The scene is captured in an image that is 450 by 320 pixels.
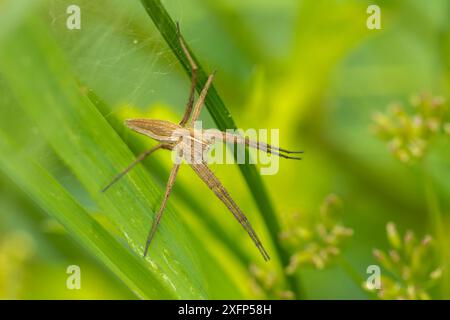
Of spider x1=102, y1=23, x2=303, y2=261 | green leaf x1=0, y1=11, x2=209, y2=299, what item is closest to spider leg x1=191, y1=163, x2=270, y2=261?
spider x1=102, y1=23, x2=303, y2=261

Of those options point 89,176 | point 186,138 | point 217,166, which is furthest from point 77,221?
point 217,166

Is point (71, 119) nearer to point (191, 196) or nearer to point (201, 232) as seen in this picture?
point (191, 196)

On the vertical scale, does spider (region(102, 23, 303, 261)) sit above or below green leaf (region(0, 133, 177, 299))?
above

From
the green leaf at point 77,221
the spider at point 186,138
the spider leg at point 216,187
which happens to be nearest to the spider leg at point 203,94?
the spider at point 186,138

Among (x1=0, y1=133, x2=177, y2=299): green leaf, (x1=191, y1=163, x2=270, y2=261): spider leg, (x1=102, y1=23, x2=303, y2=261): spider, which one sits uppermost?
(x1=102, y1=23, x2=303, y2=261): spider

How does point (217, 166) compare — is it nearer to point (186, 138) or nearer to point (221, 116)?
point (186, 138)

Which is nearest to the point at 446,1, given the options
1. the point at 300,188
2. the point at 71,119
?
the point at 300,188

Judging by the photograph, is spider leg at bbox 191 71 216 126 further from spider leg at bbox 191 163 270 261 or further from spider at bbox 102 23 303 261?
spider leg at bbox 191 163 270 261

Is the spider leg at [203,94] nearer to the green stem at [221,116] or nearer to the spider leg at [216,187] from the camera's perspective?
the green stem at [221,116]
